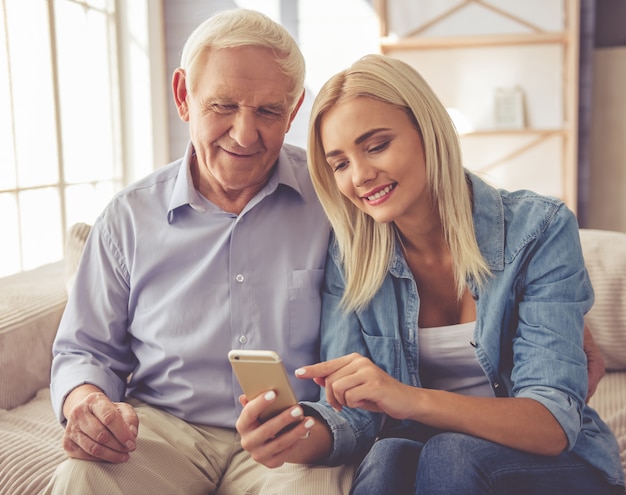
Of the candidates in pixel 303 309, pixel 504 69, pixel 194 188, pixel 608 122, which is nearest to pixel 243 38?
pixel 194 188

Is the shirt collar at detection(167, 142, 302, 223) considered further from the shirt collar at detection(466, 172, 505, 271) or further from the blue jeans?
the blue jeans

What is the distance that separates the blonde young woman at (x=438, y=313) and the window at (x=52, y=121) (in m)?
1.95

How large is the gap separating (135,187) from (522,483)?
1.06 meters

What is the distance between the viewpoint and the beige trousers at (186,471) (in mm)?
1310

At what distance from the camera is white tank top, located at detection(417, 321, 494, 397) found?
4.96 ft

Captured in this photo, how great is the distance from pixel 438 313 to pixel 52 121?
2399mm

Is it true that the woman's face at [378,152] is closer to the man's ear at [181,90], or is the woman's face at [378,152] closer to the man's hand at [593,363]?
the man's ear at [181,90]

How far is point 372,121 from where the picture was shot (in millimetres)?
1452

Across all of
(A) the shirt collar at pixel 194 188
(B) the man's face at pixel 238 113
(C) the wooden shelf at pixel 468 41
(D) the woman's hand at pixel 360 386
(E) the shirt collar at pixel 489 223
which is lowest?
(D) the woman's hand at pixel 360 386

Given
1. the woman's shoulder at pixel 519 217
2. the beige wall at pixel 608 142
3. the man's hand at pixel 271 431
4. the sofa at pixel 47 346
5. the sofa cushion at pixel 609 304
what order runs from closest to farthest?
the man's hand at pixel 271 431, the woman's shoulder at pixel 519 217, the sofa at pixel 47 346, the sofa cushion at pixel 609 304, the beige wall at pixel 608 142

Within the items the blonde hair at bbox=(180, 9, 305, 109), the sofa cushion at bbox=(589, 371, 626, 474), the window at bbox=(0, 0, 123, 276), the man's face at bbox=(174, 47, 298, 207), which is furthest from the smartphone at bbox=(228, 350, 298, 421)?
the window at bbox=(0, 0, 123, 276)

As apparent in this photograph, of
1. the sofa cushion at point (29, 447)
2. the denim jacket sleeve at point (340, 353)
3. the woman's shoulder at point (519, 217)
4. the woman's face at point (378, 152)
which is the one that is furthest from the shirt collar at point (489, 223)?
the sofa cushion at point (29, 447)

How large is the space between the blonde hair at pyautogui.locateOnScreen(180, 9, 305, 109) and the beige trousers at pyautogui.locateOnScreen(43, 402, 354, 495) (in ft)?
2.52

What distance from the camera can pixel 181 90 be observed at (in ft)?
5.66
